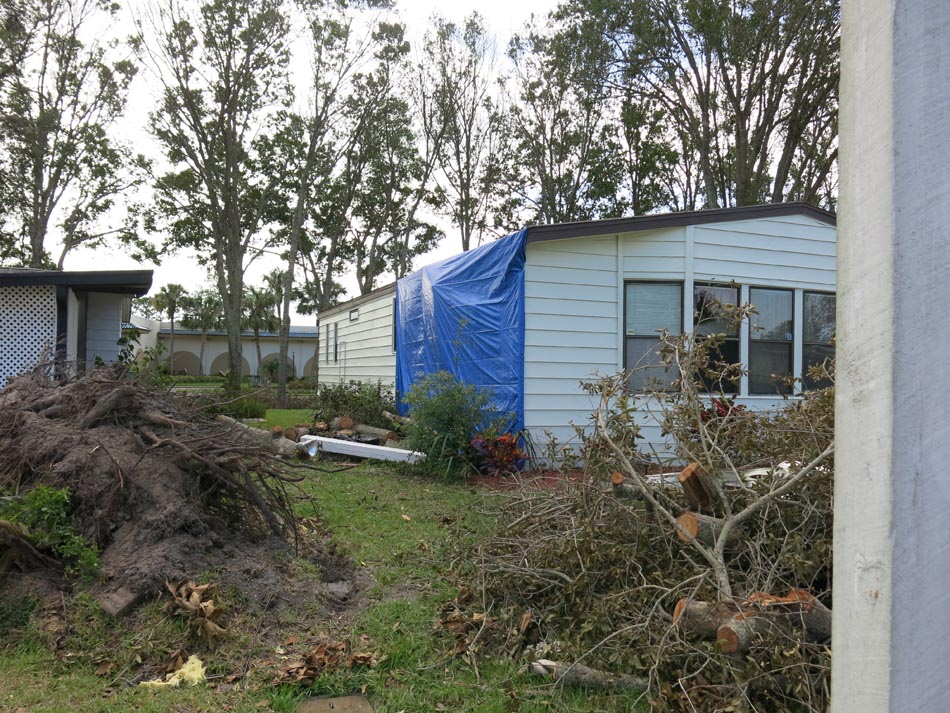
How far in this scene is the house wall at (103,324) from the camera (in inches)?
488

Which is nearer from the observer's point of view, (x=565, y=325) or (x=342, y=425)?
(x=565, y=325)

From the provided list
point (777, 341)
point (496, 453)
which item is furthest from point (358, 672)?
point (777, 341)

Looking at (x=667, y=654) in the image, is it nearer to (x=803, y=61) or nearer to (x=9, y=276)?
(x=9, y=276)

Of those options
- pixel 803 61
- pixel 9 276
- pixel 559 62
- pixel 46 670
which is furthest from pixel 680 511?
pixel 559 62

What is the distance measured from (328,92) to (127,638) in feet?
68.9

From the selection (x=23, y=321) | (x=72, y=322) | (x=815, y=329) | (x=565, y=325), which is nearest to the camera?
(x=565, y=325)

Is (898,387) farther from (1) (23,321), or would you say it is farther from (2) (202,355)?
(2) (202,355)

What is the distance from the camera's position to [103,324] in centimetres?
1255

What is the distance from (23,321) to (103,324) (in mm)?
1910

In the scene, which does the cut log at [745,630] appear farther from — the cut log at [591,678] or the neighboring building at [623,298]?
the neighboring building at [623,298]

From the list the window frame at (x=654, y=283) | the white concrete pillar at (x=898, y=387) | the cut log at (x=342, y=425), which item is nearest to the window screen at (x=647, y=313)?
the window frame at (x=654, y=283)

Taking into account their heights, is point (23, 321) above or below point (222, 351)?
below

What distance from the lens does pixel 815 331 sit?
10492mm

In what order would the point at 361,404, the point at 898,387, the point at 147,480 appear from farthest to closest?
the point at 361,404 < the point at 147,480 < the point at 898,387
